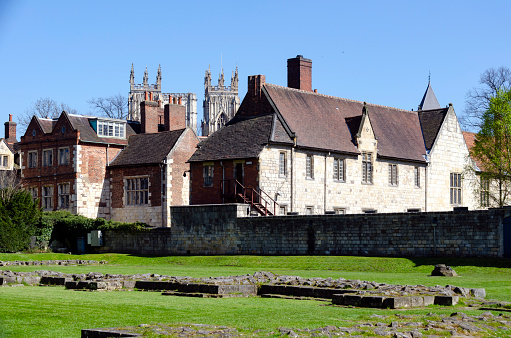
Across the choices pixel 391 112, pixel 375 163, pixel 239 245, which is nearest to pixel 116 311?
pixel 239 245

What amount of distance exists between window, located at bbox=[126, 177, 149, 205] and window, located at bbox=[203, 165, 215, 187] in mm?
8299

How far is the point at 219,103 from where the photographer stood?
6422 inches

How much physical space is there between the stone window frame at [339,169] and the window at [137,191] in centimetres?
1397

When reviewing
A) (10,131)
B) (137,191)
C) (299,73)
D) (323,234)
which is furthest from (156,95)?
(323,234)

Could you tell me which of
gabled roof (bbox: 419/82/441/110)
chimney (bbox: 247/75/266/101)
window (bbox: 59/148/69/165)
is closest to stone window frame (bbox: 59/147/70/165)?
window (bbox: 59/148/69/165)

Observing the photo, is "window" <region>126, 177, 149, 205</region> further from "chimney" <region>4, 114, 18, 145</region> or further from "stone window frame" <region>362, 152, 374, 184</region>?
"chimney" <region>4, 114, 18, 145</region>

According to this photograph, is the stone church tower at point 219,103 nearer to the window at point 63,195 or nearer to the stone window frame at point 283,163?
the window at point 63,195

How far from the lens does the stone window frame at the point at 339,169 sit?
47.8 m

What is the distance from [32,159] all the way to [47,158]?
6.61 ft

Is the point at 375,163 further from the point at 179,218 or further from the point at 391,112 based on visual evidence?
the point at 179,218

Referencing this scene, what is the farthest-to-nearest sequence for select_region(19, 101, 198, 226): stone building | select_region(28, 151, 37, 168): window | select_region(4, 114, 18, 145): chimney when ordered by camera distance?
select_region(4, 114, 18, 145): chimney, select_region(28, 151, 37, 168): window, select_region(19, 101, 198, 226): stone building

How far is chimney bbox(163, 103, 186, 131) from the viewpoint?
58594 mm

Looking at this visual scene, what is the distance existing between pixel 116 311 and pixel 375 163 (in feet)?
119

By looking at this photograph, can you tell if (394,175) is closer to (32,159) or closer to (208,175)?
(208,175)
